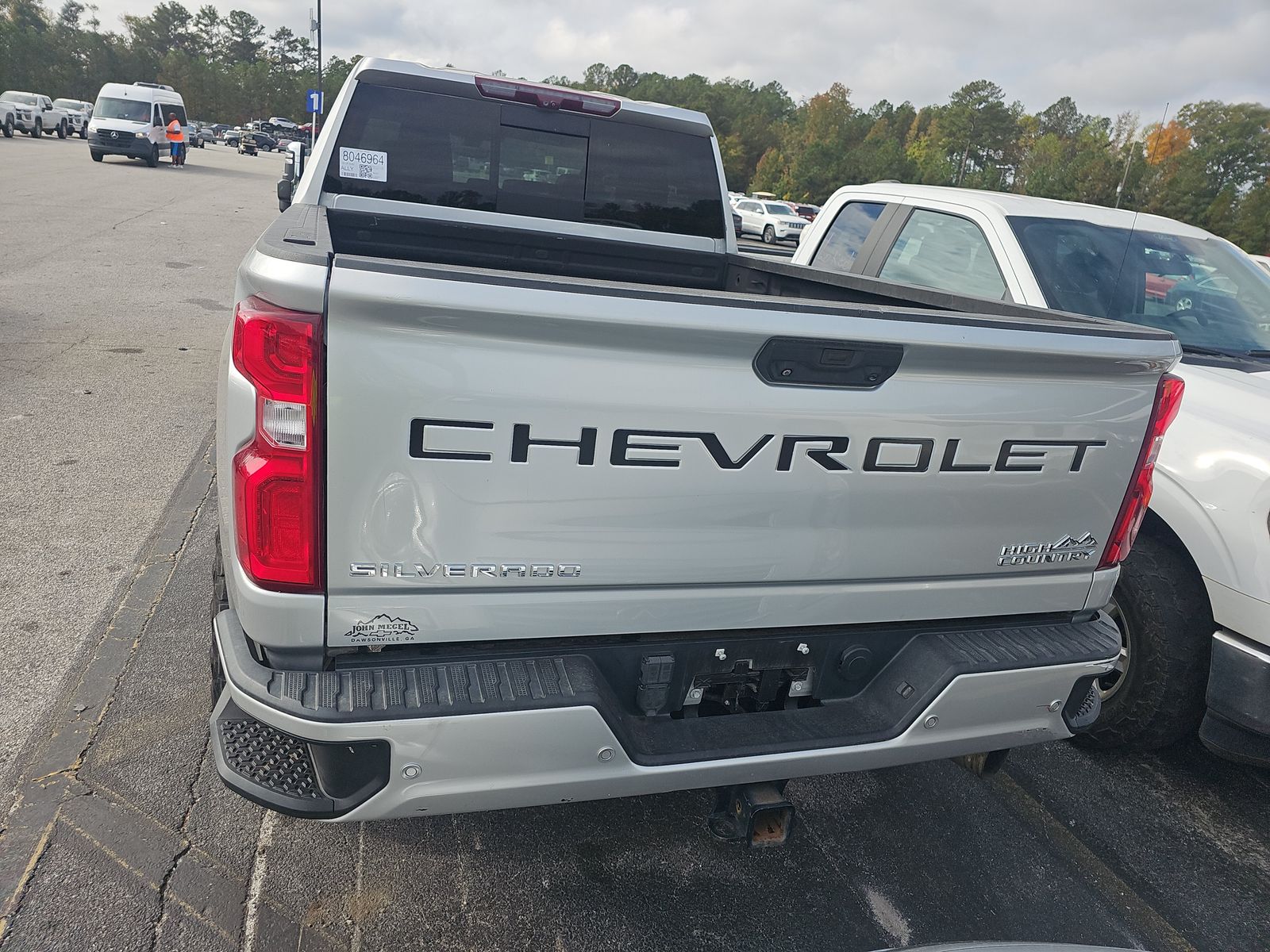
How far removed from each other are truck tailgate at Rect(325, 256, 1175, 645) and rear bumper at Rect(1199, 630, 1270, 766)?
1060mm

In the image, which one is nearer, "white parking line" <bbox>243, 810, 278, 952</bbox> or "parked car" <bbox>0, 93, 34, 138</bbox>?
"white parking line" <bbox>243, 810, 278, 952</bbox>

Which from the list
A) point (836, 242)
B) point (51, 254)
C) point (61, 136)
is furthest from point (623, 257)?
point (61, 136)

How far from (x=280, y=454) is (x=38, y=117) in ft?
161

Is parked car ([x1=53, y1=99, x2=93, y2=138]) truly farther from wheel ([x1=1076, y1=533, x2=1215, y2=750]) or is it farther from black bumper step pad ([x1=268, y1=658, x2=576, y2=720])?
wheel ([x1=1076, y1=533, x2=1215, y2=750])

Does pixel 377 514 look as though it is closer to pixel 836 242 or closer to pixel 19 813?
pixel 19 813

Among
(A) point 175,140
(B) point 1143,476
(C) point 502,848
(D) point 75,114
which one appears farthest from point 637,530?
(D) point 75,114

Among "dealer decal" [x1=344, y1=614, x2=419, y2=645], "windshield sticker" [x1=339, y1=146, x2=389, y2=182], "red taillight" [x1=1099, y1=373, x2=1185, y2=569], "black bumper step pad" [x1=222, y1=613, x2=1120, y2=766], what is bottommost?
"black bumper step pad" [x1=222, y1=613, x2=1120, y2=766]

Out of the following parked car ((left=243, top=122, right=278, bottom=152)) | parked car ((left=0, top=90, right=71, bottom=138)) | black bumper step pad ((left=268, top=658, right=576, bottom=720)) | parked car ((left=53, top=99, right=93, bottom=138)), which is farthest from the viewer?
parked car ((left=243, top=122, right=278, bottom=152))

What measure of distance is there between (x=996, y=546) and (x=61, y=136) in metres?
52.7

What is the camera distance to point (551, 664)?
2.06m

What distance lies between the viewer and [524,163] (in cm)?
416

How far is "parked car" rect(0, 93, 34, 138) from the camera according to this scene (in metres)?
37.0

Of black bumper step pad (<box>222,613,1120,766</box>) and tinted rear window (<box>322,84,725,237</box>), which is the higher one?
tinted rear window (<box>322,84,725,237</box>)

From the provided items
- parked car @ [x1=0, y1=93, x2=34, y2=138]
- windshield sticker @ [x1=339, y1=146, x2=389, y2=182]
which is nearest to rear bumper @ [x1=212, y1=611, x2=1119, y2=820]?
windshield sticker @ [x1=339, y1=146, x2=389, y2=182]
